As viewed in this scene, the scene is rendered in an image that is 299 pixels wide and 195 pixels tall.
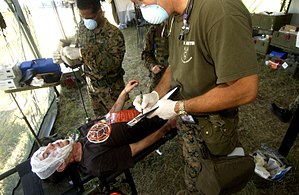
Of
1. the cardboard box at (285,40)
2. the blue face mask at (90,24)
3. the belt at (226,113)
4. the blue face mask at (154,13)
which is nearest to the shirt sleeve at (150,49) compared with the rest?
the blue face mask at (90,24)

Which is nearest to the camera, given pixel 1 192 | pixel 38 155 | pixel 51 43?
pixel 38 155

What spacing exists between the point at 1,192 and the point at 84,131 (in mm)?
1157

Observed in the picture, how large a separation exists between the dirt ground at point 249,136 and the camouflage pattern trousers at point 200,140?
0.70 metres

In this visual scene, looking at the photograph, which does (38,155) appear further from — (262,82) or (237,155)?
(262,82)

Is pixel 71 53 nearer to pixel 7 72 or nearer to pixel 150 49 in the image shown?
pixel 7 72

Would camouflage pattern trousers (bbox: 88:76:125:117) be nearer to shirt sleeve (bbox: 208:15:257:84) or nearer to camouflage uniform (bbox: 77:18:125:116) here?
camouflage uniform (bbox: 77:18:125:116)

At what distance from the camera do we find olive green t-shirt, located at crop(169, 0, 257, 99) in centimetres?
79

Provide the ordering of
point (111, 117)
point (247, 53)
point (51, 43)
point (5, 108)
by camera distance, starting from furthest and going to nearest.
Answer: point (51, 43), point (5, 108), point (111, 117), point (247, 53)

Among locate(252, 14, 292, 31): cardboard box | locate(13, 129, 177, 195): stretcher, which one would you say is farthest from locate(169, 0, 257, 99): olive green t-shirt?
locate(252, 14, 292, 31): cardboard box

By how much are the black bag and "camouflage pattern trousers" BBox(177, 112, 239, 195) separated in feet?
0.20

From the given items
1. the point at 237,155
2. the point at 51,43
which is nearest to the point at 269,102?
the point at 237,155

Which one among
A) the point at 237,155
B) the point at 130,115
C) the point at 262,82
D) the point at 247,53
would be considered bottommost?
the point at 262,82

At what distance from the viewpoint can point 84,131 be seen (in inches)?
79.7

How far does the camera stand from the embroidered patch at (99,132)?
180 cm
